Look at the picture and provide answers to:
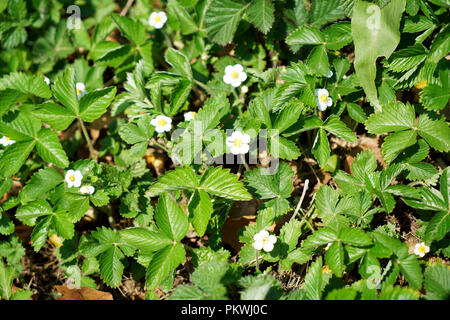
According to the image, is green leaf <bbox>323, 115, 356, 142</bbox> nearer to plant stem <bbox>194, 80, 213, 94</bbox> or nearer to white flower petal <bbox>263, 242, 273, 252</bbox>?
white flower petal <bbox>263, 242, 273, 252</bbox>

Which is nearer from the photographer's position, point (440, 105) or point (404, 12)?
point (440, 105)

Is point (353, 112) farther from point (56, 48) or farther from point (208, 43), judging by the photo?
point (56, 48)

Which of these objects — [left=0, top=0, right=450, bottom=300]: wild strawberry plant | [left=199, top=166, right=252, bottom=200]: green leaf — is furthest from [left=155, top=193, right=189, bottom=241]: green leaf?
[left=199, top=166, right=252, bottom=200]: green leaf

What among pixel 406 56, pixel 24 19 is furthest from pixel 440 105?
pixel 24 19

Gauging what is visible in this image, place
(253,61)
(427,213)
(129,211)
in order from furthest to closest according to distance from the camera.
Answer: (253,61) < (129,211) < (427,213)

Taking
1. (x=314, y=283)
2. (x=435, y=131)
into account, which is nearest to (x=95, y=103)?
(x=314, y=283)

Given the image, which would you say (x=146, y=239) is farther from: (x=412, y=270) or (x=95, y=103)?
(x=412, y=270)
